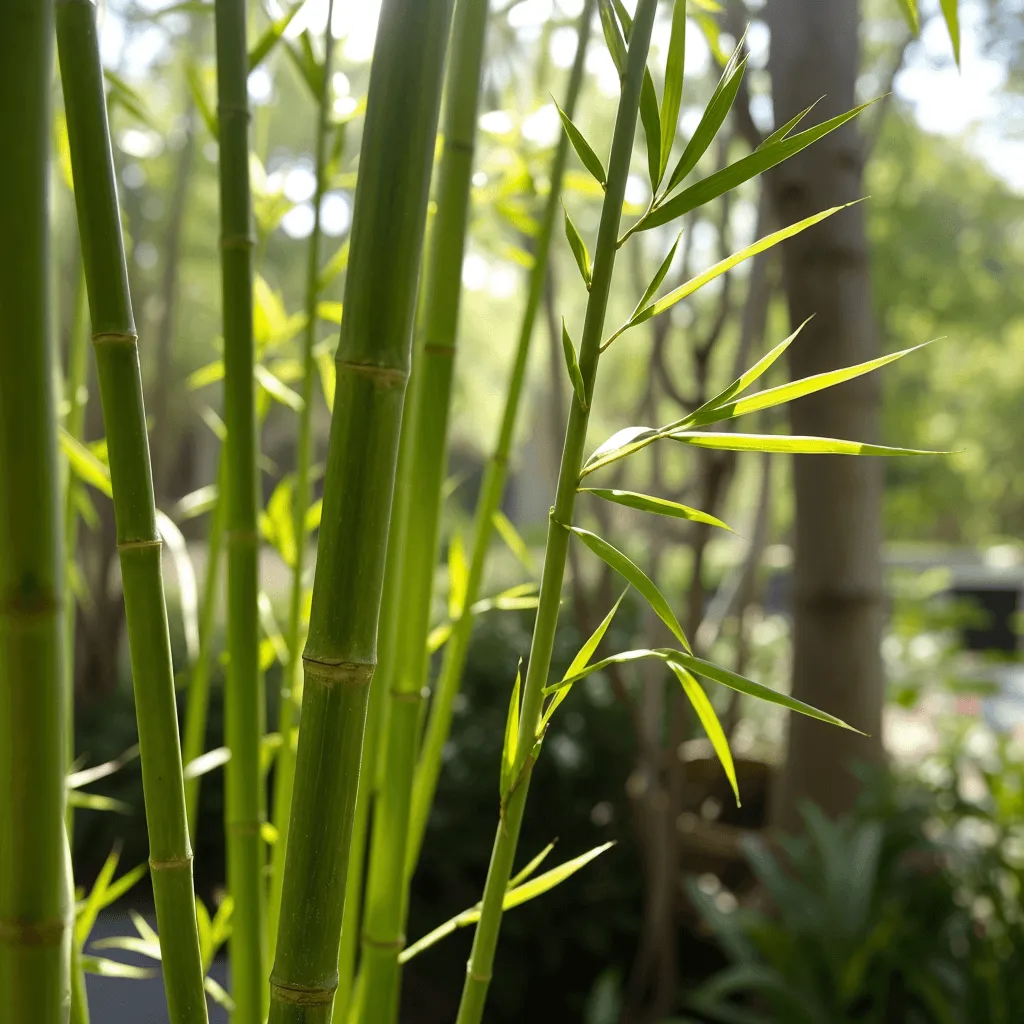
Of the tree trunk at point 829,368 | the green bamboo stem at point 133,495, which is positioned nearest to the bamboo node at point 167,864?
the green bamboo stem at point 133,495

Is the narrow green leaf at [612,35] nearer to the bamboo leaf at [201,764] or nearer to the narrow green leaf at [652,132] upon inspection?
the narrow green leaf at [652,132]

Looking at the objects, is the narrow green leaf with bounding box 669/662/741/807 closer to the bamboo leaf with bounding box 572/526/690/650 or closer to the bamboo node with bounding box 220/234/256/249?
the bamboo leaf with bounding box 572/526/690/650

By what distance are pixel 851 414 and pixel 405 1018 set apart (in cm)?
120

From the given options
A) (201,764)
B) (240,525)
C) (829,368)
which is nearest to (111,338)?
(240,525)

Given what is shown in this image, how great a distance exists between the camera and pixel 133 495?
278 millimetres

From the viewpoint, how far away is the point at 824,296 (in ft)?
4.55

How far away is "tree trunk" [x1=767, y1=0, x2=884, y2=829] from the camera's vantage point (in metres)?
1.36

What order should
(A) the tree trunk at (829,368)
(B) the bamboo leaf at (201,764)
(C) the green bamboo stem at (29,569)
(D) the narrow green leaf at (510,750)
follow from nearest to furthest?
(C) the green bamboo stem at (29,569) < (D) the narrow green leaf at (510,750) < (B) the bamboo leaf at (201,764) < (A) the tree trunk at (829,368)

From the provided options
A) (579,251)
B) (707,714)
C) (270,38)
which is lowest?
(707,714)

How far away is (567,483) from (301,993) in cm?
15

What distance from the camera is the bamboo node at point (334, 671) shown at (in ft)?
0.83

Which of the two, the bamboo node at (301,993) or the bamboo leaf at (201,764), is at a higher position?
the bamboo node at (301,993)

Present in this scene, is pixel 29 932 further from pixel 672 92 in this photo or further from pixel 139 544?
pixel 672 92

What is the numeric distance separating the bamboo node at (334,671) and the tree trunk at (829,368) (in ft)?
3.88
